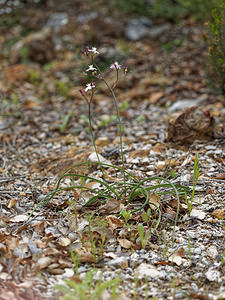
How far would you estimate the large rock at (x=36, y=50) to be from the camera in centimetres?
490

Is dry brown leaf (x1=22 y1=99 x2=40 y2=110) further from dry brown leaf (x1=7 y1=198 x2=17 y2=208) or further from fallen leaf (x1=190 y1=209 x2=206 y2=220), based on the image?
fallen leaf (x1=190 y1=209 x2=206 y2=220)

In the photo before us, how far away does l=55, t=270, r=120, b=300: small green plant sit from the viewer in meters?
1.36

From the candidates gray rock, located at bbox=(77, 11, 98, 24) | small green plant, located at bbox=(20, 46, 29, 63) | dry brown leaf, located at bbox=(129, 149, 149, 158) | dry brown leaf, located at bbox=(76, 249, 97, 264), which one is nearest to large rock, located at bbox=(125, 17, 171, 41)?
gray rock, located at bbox=(77, 11, 98, 24)

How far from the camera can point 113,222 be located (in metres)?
1.85

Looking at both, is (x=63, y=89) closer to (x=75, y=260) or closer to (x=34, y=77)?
(x=34, y=77)

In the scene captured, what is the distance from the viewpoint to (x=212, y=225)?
74.0 inches

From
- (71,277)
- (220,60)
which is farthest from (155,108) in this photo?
(71,277)

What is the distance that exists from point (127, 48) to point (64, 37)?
99 cm

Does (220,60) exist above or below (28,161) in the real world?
above

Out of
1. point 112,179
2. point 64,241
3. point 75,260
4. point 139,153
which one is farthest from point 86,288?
point 139,153

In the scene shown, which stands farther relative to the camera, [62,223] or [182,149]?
[182,149]

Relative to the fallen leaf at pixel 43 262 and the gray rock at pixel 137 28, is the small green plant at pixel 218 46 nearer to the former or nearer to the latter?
the gray rock at pixel 137 28

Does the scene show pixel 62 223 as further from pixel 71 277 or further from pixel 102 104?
pixel 102 104

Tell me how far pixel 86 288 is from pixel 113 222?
1.60 feet
